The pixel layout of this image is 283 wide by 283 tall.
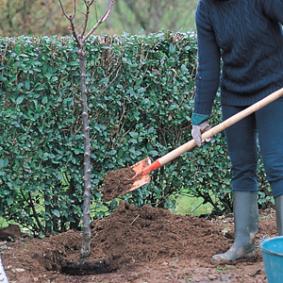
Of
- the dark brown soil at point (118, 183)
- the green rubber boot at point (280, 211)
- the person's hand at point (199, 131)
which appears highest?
the person's hand at point (199, 131)

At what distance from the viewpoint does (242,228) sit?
557 cm

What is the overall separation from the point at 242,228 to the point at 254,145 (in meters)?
0.56

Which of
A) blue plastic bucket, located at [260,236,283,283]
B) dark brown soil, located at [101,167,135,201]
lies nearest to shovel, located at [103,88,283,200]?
dark brown soil, located at [101,167,135,201]

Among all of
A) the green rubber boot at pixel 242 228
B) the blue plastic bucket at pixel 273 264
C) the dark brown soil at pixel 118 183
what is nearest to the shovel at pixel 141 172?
the dark brown soil at pixel 118 183

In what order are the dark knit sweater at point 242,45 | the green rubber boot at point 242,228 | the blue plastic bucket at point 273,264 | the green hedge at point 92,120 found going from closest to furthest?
1. the blue plastic bucket at point 273,264
2. the dark knit sweater at point 242,45
3. the green rubber boot at point 242,228
4. the green hedge at point 92,120

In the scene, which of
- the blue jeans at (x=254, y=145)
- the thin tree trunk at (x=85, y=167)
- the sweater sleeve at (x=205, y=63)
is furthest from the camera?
the thin tree trunk at (x=85, y=167)

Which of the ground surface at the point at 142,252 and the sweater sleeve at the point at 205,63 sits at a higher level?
the sweater sleeve at the point at 205,63

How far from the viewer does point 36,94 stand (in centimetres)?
607

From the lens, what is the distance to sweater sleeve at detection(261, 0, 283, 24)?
4926 millimetres

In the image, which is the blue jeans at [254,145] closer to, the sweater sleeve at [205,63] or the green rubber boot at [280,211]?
the green rubber boot at [280,211]

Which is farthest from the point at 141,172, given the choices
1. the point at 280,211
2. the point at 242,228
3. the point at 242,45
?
the point at 242,45

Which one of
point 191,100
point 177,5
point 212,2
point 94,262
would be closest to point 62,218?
point 94,262

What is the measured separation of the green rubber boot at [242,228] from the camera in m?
5.54

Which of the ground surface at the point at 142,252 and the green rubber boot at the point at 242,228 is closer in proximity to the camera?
the ground surface at the point at 142,252
